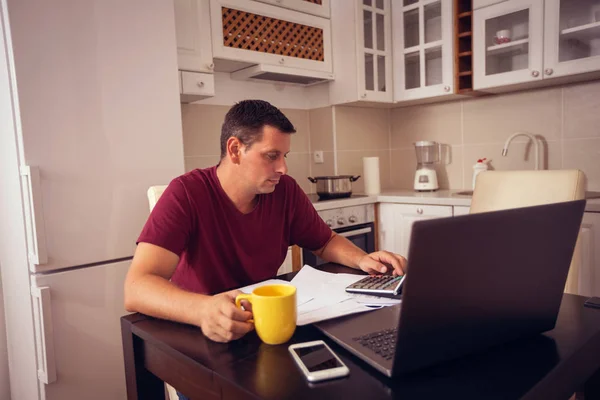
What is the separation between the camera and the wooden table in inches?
23.3

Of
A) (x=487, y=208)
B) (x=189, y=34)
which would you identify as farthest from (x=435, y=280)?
(x=189, y=34)

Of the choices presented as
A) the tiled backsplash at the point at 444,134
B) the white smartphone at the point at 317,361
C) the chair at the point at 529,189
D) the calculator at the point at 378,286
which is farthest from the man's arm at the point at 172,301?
the tiled backsplash at the point at 444,134

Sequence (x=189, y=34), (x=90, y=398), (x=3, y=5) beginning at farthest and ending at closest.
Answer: (x=189, y=34) → (x=90, y=398) → (x=3, y=5)

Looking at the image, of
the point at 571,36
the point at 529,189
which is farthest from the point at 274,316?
the point at 571,36

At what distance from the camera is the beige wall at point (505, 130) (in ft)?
8.28

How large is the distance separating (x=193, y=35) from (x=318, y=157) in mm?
1291

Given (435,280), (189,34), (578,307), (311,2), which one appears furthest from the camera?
(311,2)

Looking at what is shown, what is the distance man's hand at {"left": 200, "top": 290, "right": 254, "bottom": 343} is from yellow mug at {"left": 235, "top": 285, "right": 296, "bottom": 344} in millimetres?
24

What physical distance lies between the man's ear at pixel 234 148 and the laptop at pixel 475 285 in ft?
2.38

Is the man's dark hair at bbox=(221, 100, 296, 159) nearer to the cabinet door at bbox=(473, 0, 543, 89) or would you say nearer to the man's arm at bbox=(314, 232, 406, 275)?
the man's arm at bbox=(314, 232, 406, 275)

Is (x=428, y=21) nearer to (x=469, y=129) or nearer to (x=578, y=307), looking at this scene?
(x=469, y=129)

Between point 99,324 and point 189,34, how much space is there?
4.62ft

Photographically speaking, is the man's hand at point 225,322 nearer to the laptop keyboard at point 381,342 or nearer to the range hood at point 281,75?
the laptop keyboard at point 381,342

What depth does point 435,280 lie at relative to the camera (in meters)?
0.56
